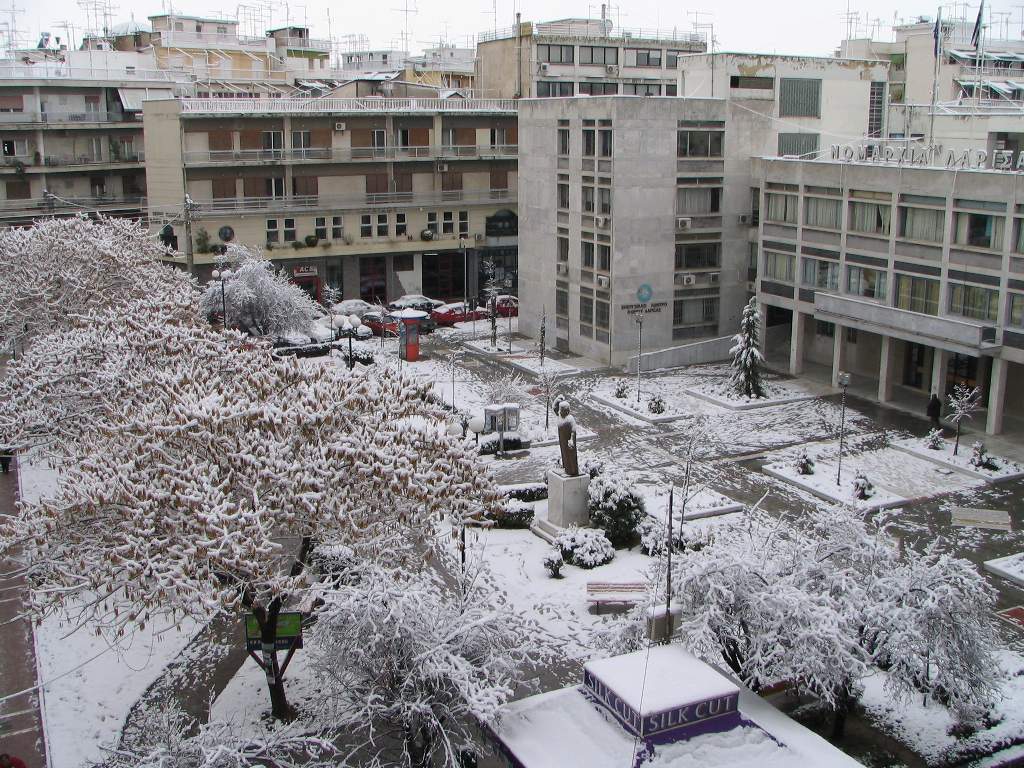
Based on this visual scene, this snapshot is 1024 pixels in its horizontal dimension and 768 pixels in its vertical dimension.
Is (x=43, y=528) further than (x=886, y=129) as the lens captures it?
No

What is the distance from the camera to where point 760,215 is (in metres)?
48.8

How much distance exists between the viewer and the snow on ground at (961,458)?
3519 cm

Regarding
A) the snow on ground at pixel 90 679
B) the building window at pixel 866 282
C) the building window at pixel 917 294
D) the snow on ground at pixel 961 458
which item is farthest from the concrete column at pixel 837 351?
the snow on ground at pixel 90 679

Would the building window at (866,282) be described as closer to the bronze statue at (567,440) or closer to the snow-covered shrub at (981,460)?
the snow-covered shrub at (981,460)

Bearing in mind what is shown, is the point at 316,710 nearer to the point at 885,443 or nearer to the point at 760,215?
the point at 885,443

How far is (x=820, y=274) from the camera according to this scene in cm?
4622

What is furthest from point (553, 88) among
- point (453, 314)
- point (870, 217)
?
point (870, 217)

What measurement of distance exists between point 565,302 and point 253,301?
15.1 meters

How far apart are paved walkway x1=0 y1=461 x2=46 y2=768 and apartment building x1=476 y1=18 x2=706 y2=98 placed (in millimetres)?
51083

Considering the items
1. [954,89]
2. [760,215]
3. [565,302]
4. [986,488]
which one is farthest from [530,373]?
[954,89]

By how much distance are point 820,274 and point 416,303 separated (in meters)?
24.1

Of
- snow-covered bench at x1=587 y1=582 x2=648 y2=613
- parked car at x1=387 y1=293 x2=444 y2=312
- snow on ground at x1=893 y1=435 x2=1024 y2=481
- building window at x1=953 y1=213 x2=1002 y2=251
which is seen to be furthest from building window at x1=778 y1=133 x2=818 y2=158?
snow-covered bench at x1=587 y1=582 x2=648 y2=613

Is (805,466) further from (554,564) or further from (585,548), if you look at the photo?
Answer: (554,564)

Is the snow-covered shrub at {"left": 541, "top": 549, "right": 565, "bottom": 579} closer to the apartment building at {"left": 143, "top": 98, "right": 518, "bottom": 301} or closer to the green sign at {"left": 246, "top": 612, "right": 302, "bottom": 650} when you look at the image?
the green sign at {"left": 246, "top": 612, "right": 302, "bottom": 650}
